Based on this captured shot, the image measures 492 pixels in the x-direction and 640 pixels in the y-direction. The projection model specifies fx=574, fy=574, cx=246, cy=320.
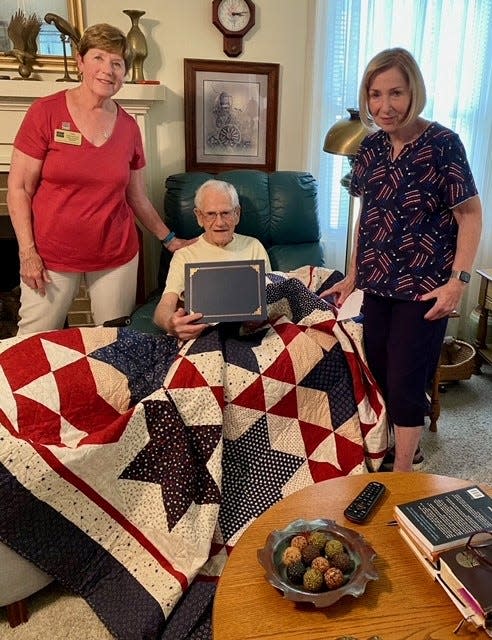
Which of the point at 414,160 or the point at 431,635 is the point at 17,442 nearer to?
the point at 431,635

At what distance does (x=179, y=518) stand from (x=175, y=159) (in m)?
2.00

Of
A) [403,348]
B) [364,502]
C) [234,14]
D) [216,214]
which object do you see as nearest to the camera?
[364,502]

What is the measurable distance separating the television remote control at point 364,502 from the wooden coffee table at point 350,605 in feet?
0.05

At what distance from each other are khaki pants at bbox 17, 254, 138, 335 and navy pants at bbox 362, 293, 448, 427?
0.87m

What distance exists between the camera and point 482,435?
7.88 feet

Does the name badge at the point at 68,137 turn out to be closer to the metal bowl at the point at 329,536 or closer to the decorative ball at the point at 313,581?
the metal bowl at the point at 329,536

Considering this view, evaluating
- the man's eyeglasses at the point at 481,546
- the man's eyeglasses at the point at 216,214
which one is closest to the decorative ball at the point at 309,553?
the man's eyeglasses at the point at 481,546

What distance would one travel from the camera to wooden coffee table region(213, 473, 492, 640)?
1.00m

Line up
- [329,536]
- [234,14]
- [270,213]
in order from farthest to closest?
[234,14] → [270,213] → [329,536]

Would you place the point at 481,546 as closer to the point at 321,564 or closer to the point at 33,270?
the point at 321,564

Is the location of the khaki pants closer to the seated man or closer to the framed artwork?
the seated man

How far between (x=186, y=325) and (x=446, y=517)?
92 cm

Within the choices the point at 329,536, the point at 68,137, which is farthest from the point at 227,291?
the point at 329,536

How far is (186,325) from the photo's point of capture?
177cm
